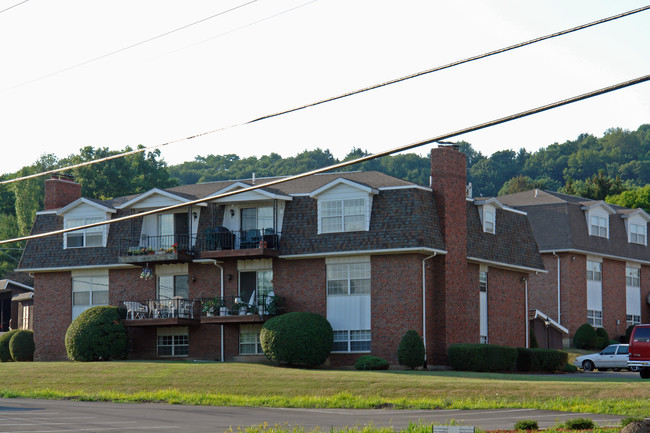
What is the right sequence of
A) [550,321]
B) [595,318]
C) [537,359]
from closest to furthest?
[537,359] → [550,321] → [595,318]

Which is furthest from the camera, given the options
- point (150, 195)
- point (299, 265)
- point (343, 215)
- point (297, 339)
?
point (150, 195)

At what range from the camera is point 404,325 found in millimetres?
41000

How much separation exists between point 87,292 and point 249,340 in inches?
358

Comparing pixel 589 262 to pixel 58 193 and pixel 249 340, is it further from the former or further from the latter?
pixel 58 193

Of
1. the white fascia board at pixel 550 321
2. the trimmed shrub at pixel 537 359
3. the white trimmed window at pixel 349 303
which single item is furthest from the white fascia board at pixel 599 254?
the white trimmed window at pixel 349 303

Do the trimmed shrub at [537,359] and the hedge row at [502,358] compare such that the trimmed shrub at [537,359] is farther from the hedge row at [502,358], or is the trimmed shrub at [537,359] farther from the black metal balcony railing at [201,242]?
the black metal balcony railing at [201,242]

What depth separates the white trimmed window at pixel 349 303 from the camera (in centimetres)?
4184

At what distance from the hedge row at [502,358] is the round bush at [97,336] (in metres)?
14.9

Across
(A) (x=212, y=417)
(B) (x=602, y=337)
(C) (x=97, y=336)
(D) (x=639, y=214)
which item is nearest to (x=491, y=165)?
(D) (x=639, y=214)

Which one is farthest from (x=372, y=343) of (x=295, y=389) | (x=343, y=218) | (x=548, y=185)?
(x=548, y=185)

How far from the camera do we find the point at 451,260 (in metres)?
42.8

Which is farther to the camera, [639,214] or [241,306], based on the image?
[639,214]

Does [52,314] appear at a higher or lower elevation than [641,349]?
higher

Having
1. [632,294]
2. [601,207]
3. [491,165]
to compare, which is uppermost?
[491,165]
